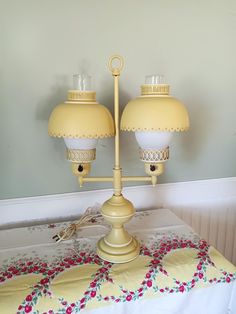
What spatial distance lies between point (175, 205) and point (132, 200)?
20cm

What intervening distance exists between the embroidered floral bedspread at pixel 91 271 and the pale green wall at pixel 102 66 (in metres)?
0.26

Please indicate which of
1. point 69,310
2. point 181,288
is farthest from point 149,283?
point 69,310

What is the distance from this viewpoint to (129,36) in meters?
1.05

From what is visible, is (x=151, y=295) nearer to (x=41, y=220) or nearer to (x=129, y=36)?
(x=41, y=220)

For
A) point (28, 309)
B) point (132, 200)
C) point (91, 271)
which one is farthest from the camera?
point (132, 200)

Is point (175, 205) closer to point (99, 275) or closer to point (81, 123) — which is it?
point (99, 275)

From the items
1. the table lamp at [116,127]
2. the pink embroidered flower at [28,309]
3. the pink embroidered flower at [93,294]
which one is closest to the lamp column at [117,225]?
the table lamp at [116,127]

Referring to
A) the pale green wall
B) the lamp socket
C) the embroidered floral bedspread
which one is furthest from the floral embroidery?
the pale green wall

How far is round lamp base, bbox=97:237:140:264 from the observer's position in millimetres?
829

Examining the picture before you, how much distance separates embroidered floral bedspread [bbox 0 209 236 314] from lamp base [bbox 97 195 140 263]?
0.02 m

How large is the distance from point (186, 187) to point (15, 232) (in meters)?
0.72

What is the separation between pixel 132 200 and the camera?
1203 mm

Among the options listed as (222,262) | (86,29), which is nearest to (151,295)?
(222,262)

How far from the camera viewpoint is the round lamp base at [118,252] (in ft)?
2.72
